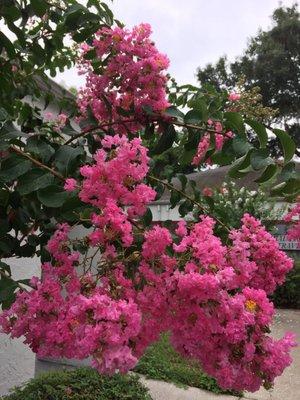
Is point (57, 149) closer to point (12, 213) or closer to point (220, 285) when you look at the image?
point (12, 213)

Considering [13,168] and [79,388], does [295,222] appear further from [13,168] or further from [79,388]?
[79,388]

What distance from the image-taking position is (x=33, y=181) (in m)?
1.27

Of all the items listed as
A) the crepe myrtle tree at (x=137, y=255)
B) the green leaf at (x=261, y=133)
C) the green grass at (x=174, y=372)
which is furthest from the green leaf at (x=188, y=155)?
the green grass at (x=174, y=372)

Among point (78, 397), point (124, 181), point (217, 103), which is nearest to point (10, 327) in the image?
point (124, 181)

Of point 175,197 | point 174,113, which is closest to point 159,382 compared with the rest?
point 175,197

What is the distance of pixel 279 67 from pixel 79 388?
57.8ft

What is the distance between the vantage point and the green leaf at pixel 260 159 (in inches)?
47.1

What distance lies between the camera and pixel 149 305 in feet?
3.50

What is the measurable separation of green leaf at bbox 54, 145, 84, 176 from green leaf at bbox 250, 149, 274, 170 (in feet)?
1.61

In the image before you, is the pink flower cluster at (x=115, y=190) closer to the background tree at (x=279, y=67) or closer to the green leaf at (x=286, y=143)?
the green leaf at (x=286, y=143)

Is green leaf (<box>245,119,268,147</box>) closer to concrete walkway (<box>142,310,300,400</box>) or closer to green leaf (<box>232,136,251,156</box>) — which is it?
green leaf (<box>232,136,251,156</box>)

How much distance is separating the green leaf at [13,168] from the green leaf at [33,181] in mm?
19

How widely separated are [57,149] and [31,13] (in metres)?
0.71

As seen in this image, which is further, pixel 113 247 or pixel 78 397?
pixel 78 397
